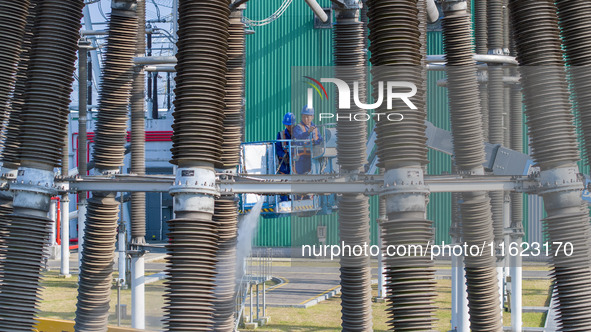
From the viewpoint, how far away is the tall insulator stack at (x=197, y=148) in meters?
5.81

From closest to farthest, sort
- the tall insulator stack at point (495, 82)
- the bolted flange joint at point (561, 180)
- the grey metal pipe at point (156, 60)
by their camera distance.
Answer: the bolted flange joint at point (561, 180), the grey metal pipe at point (156, 60), the tall insulator stack at point (495, 82)

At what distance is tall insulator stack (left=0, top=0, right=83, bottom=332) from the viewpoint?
6754 millimetres

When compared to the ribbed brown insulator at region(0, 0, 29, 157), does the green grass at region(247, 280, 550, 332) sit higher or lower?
lower

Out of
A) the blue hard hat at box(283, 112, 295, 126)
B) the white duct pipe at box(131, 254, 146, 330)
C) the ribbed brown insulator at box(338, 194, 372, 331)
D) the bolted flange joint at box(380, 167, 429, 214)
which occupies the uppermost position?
the blue hard hat at box(283, 112, 295, 126)

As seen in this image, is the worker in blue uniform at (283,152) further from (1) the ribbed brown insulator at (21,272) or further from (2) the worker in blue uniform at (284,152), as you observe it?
(1) the ribbed brown insulator at (21,272)

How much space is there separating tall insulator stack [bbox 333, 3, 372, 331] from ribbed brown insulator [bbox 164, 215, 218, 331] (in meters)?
4.54

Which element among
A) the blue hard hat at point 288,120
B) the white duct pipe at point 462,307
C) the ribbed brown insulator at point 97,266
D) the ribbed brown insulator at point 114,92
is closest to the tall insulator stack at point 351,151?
the white duct pipe at point 462,307

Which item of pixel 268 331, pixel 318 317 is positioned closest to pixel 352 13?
pixel 268 331

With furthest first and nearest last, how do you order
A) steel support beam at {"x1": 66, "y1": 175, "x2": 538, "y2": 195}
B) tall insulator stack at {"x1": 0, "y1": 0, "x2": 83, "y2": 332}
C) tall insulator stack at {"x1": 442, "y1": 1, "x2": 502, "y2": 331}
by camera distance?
tall insulator stack at {"x1": 442, "y1": 1, "x2": 502, "y2": 331} → steel support beam at {"x1": 66, "y1": 175, "x2": 538, "y2": 195} → tall insulator stack at {"x1": 0, "y1": 0, "x2": 83, "y2": 332}

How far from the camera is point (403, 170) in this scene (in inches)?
235

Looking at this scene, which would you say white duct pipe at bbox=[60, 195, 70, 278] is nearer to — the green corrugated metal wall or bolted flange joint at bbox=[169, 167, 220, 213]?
the green corrugated metal wall

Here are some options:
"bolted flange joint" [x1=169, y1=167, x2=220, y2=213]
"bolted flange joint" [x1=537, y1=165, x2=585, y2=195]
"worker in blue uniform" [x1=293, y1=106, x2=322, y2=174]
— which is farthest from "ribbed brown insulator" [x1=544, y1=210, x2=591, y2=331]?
"worker in blue uniform" [x1=293, y1=106, x2=322, y2=174]

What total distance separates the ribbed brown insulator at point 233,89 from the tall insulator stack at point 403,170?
3.46 meters

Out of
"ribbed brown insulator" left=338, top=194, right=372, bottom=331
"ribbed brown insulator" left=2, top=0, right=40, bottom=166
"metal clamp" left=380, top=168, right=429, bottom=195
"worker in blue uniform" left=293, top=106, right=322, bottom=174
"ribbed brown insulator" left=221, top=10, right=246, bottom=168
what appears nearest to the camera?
"metal clamp" left=380, top=168, right=429, bottom=195
